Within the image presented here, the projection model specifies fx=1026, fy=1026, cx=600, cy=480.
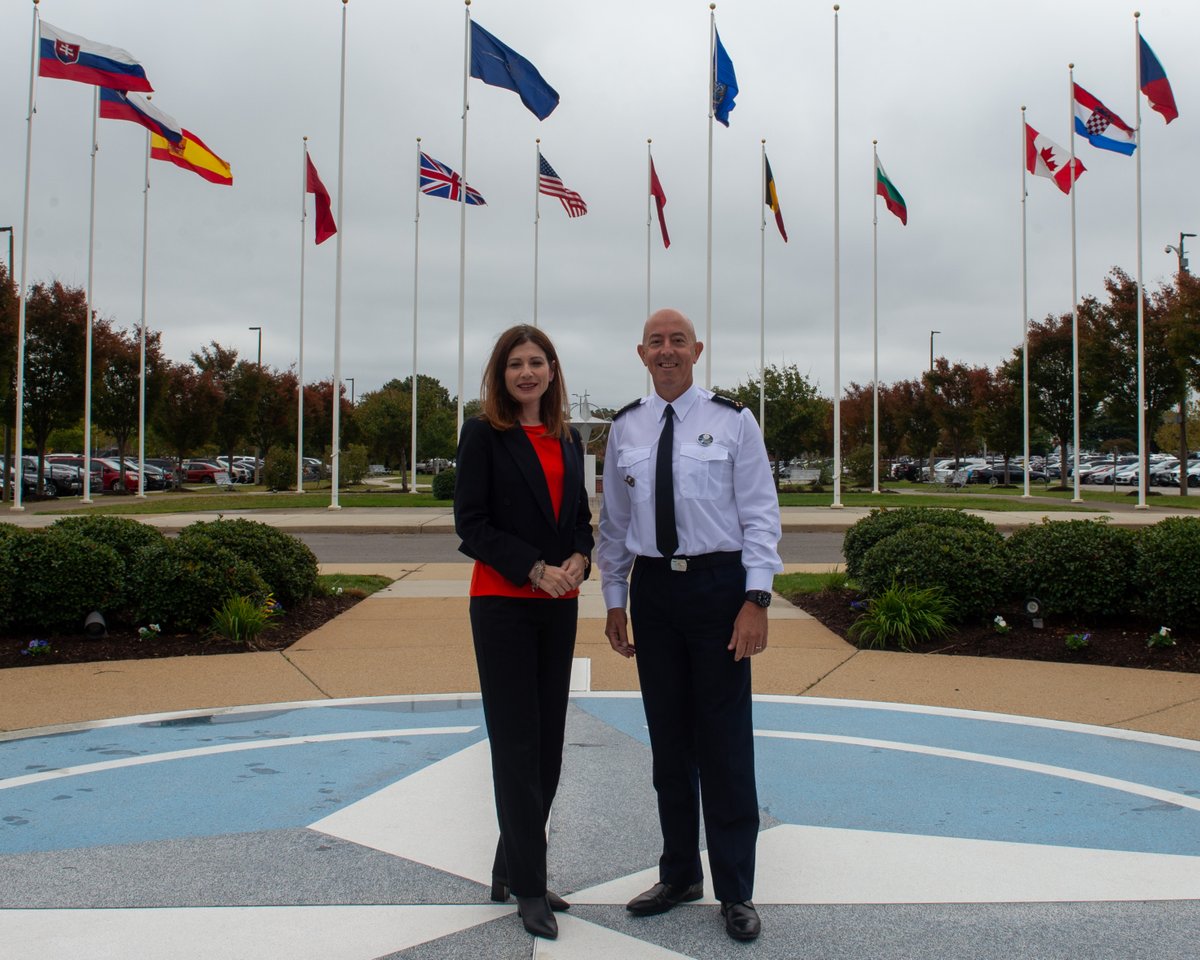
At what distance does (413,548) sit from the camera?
15.7 m

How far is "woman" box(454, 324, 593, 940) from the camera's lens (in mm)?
3186

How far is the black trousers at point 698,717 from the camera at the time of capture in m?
3.24

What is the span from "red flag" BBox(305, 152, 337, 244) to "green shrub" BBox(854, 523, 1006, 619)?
61.5ft

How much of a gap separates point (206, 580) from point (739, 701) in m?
5.45

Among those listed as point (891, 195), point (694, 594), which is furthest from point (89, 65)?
point (694, 594)

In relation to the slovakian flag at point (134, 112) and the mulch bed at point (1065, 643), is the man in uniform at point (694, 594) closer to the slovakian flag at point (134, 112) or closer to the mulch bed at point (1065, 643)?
the mulch bed at point (1065, 643)

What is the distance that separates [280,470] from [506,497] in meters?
32.1

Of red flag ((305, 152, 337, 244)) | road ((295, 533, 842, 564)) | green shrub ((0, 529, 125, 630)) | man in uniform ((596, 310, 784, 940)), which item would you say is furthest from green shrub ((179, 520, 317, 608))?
red flag ((305, 152, 337, 244))

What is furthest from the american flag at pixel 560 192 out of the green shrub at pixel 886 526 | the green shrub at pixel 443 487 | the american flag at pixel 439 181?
the green shrub at pixel 886 526

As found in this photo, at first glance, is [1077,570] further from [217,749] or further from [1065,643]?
[217,749]

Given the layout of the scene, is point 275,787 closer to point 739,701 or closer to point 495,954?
point 495,954

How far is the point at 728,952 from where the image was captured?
302cm

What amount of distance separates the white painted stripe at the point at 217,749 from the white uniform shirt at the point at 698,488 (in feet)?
7.52

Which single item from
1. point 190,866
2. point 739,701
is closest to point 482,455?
point 739,701
